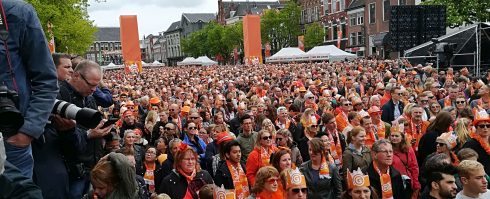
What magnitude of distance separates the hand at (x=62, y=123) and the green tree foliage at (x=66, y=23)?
25.6 meters

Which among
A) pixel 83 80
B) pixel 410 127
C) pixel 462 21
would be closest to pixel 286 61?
pixel 462 21

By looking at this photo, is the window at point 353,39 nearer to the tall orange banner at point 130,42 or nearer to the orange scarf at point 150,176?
the tall orange banner at point 130,42

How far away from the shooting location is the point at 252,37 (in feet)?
114

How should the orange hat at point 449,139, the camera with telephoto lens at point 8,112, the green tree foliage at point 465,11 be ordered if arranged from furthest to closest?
1. the green tree foliage at point 465,11
2. the orange hat at point 449,139
3. the camera with telephoto lens at point 8,112

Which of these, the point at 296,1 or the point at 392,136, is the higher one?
the point at 296,1

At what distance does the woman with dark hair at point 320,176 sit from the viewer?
545cm

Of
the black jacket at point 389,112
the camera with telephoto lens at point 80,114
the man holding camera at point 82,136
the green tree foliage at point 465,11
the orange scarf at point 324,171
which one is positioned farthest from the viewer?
the green tree foliage at point 465,11

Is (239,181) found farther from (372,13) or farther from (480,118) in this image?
(372,13)

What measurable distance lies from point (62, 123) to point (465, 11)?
31.8 m

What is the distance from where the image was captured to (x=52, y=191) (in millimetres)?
2752

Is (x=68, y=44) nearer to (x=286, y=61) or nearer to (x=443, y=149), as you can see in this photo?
(x=286, y=61)

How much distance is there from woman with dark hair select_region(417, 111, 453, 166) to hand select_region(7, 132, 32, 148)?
555 cm

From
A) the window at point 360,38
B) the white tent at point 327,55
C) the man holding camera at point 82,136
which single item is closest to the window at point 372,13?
the window at point 360,38

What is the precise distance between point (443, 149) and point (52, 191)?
4.59 m
